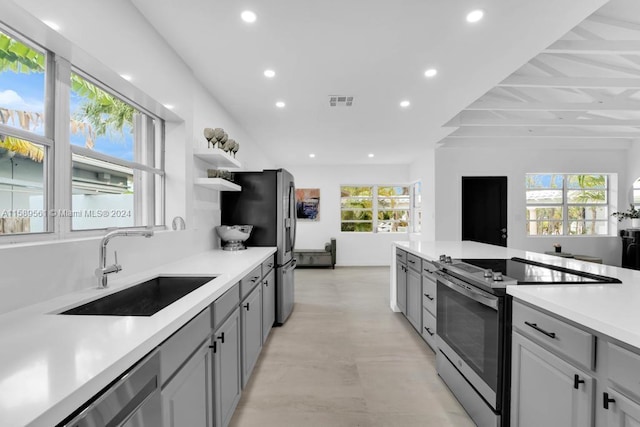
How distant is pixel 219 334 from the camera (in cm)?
159

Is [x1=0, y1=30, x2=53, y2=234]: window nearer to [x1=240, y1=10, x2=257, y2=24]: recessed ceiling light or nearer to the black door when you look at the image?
[x1=240, y1=10, x2=257, y2=24]: recessed ceiling light

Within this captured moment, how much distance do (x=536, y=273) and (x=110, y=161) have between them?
2.80 metres

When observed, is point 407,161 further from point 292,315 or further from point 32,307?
point 32,307

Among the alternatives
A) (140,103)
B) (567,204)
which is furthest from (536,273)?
(567,204)

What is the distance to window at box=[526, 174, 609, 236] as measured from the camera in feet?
21.1

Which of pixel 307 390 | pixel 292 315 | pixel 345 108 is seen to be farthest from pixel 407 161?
pixel 307 390

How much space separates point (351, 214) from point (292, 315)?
466 cm

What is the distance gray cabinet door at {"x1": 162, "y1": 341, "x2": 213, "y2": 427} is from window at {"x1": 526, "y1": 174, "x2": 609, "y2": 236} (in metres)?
7.06

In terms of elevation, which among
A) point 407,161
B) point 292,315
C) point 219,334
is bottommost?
point 292,315

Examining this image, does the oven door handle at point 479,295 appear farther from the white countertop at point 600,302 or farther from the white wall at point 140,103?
the white wall at point 140,103

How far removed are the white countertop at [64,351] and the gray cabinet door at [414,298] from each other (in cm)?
225

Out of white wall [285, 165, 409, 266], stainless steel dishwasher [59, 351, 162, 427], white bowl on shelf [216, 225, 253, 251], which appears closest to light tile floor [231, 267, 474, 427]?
white bowl on shelf [216, 225, 253, 251]

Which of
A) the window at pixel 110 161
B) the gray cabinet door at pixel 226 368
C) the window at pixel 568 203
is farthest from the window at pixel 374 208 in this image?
the gray cabinet door at pixel 226 368

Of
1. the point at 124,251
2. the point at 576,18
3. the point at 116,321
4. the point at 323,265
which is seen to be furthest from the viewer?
the point at 323,265
